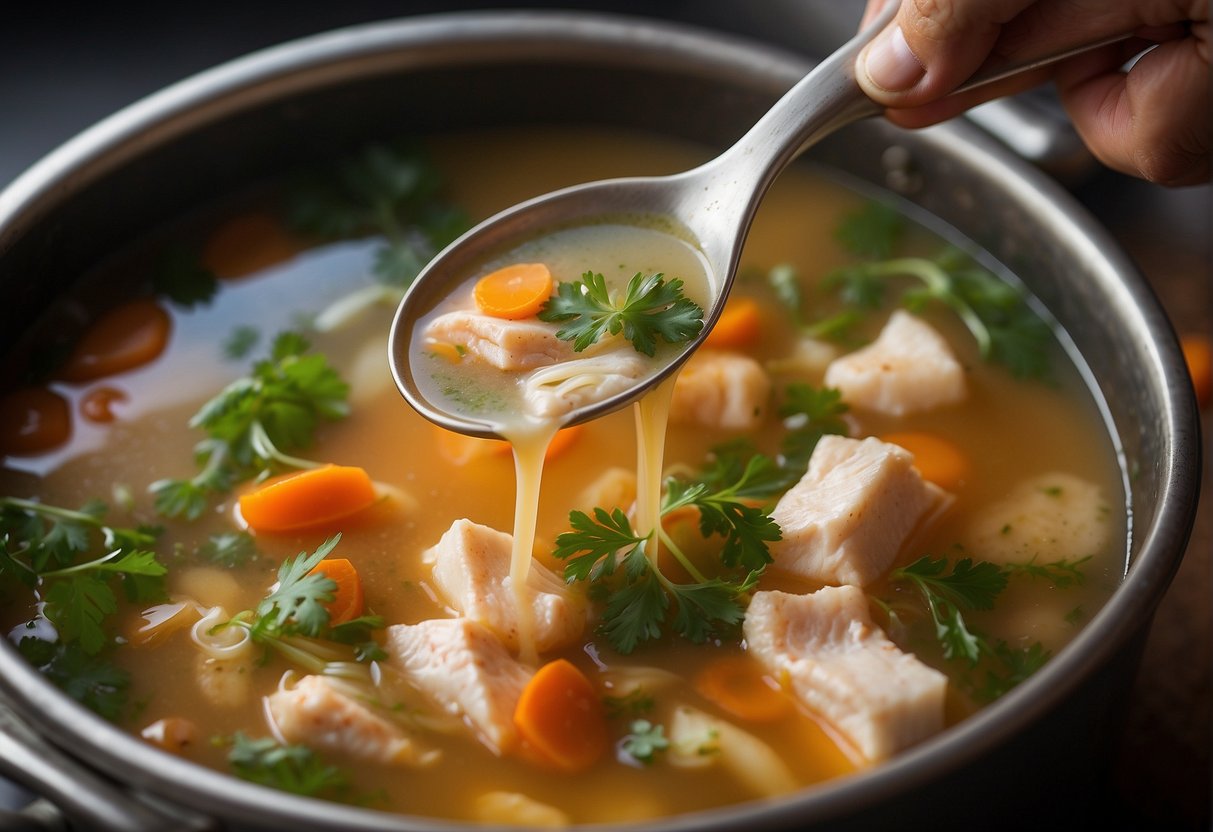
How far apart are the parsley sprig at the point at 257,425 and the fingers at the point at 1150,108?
60.2 inches

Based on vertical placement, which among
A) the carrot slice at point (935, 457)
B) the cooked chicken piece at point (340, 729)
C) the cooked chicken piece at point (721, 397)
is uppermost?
the cooked chicken piece at point (721, 397)

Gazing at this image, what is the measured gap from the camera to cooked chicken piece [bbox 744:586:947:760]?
6.53 ft

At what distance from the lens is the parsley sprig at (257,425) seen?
2471mm

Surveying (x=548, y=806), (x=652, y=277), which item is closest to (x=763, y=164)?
(x=652, y=277)

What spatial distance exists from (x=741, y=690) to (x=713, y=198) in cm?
87

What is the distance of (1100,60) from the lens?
2408 millimetres

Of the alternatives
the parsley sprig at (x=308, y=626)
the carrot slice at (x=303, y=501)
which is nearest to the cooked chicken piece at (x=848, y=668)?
the parsley sprig at (x=308, y=626)

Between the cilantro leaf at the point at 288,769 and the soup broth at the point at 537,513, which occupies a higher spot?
the soup broth at the point at 537,513

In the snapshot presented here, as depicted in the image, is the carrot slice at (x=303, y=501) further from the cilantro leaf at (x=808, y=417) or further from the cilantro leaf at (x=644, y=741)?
the cilantro leaf at (x=808, y=417)

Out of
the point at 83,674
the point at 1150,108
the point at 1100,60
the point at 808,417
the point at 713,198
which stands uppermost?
the point at 1100,60

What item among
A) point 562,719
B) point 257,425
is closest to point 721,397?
point 562,719

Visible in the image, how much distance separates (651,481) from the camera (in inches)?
91.0

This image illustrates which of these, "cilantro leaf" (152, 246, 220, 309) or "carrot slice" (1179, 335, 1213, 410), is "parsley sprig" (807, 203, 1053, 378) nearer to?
"carrot slice" (1179, 335, 1213, 410)

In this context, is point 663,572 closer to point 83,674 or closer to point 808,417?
point 808,417
